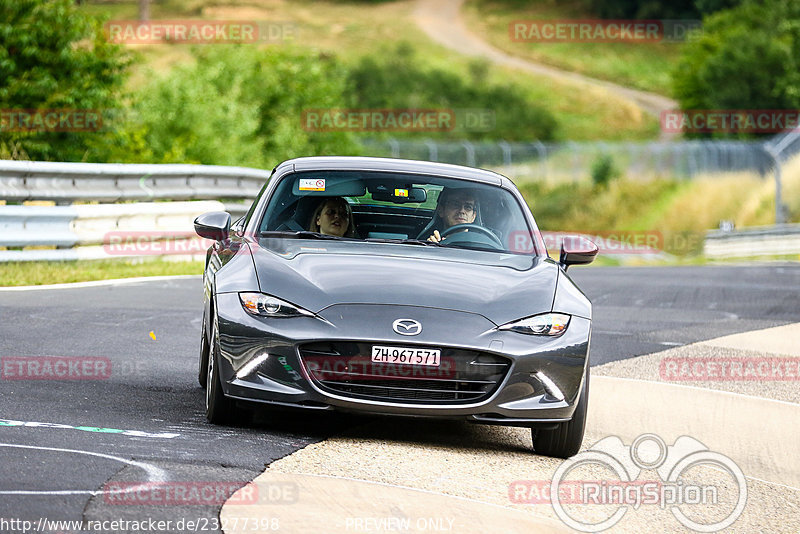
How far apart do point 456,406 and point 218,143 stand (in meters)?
25.3

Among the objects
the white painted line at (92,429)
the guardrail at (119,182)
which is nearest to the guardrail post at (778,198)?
the guardrail at (119,182)

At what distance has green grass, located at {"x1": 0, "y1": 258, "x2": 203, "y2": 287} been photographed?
14.3 m

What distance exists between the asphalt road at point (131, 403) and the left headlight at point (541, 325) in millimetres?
1108

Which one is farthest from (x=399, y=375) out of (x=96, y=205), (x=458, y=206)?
(x=96, y=205)

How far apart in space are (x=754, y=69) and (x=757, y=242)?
1402 inches

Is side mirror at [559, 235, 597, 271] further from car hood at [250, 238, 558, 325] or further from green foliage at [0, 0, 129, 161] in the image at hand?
green foliage at [0, 0, 129, 161]

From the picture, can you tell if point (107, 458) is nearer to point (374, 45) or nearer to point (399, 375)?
point (399, 375)

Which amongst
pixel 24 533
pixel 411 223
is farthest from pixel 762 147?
pixel 24 533

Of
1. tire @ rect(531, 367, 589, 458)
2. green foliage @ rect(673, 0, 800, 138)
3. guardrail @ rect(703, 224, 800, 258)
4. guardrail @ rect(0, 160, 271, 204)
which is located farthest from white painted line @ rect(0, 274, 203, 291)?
green foliage @ rect(673, 0, 800, 138)

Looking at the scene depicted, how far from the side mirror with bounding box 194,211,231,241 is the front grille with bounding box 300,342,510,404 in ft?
5.80

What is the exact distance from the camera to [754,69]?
70000 mm

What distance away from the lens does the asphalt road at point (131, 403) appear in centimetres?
530

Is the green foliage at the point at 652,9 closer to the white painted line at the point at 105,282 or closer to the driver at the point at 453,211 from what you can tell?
the white painted line at the point at 105,282

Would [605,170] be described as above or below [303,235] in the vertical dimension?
below
